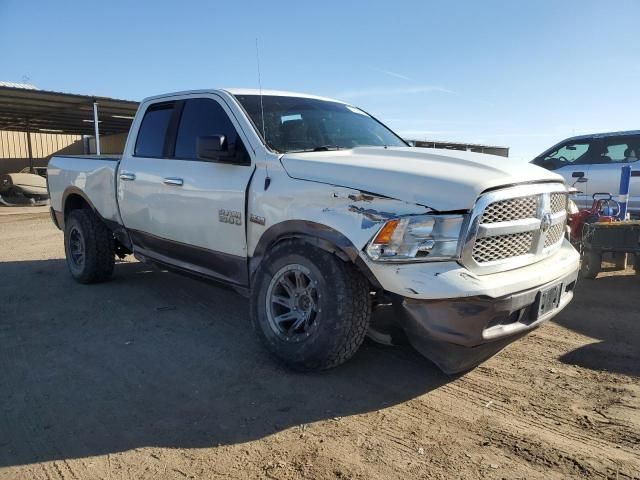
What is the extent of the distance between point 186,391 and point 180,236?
1.64 meters

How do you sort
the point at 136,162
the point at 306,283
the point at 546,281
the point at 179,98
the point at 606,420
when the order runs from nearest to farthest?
the point at 606,420 → the point at 546,281 → the point at 306,283 → the point at 179,98 → the point at 136,162

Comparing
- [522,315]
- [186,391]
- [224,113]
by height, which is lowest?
[186,391]

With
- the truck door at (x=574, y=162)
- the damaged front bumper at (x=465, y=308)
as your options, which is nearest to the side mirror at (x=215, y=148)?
the damaged front bumper at (x=465, y=308)

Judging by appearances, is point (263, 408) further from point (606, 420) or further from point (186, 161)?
point (186, 161)

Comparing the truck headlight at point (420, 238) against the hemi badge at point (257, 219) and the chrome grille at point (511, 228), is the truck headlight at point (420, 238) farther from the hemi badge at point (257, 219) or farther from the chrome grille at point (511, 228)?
the hemi badge at point (257, 219)

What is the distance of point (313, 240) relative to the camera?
326 cm

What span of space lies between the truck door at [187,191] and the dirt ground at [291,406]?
0.68 metres

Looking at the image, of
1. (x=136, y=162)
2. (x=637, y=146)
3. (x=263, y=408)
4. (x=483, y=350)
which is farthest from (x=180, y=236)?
(x=637, y=146)

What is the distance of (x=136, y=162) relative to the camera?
5.07 m

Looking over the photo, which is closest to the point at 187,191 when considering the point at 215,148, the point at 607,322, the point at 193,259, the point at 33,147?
the point at 193,259

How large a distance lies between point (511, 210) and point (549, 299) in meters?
0.63

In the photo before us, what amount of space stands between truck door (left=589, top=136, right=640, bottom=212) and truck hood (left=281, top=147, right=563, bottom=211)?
6.50m

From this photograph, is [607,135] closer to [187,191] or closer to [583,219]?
[583,219]

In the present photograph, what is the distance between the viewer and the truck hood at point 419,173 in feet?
9.30
